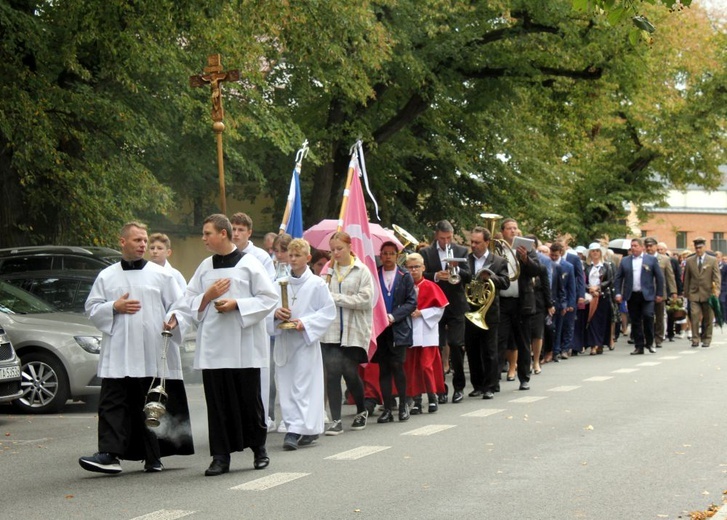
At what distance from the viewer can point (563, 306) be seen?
2109 cm

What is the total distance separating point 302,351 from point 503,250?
5.09m

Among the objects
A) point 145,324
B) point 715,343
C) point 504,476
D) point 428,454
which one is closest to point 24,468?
point 145,324

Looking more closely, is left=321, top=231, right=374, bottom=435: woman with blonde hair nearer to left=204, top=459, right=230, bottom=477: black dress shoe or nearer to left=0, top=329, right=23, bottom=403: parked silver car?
left=204, top=459, right=230, bottom=477: black dress shoe

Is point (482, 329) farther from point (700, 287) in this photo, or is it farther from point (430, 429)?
point (700, 287)

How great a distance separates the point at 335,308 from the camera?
1113 centimetres

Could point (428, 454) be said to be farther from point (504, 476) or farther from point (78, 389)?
point (78, 389)

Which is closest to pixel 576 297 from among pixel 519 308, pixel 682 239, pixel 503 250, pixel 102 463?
pixel 519 308

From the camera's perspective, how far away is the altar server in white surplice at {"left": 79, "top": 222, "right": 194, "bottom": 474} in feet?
31.2

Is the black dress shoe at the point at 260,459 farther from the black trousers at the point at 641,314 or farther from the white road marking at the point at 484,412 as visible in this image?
the black trousers at the point at 641,314

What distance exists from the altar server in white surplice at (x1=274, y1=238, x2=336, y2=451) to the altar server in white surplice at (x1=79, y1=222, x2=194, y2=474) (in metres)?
1.16

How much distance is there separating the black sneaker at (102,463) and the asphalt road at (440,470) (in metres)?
0.09

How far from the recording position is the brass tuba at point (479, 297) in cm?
1474

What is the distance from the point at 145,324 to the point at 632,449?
150 inches

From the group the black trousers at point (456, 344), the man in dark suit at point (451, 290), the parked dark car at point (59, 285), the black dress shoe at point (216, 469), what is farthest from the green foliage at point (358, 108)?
the black dress shoe at point (216, 469)
